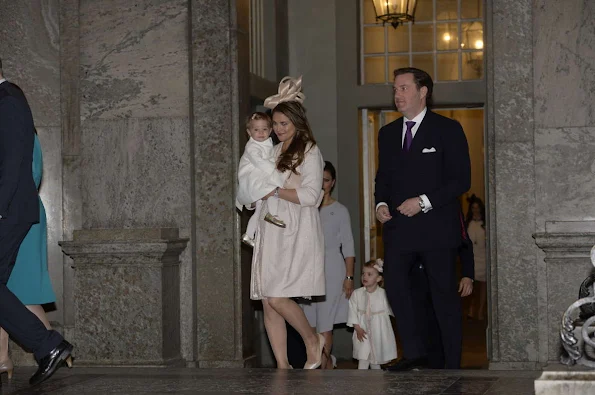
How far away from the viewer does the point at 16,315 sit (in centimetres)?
701

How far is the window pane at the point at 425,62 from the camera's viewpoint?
13227 mm

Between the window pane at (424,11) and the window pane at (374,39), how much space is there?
1.47 ft

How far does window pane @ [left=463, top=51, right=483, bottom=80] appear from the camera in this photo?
13.2 meters

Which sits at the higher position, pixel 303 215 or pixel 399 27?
pixel 399 27

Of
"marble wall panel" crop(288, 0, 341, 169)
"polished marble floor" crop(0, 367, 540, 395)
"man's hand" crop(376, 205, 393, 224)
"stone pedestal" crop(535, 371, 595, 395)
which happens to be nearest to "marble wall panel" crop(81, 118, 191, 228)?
"polished marble floor" crop(0, 367, 540, 395)

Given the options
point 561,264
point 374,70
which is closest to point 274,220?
point 561,264

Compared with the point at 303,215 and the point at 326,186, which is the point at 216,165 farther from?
the point at 303,215

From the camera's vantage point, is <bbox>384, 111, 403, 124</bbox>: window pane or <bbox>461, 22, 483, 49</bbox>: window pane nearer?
<bbox>461, 22, 483, 49</bbox>: window pane

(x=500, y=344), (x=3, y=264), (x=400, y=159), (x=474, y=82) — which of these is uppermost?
(x=474, y=82)

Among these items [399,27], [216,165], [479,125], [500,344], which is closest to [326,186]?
[216,165]

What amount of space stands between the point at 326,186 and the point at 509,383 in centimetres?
393

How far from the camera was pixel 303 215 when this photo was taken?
320 inches

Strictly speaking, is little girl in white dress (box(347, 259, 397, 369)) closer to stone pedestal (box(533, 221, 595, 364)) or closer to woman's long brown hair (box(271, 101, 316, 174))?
stone pedestal (box(533, 221, 595, 364))

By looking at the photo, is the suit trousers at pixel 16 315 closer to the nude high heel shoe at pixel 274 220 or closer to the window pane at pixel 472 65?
the nude high heel shoe at pixel 274 220
